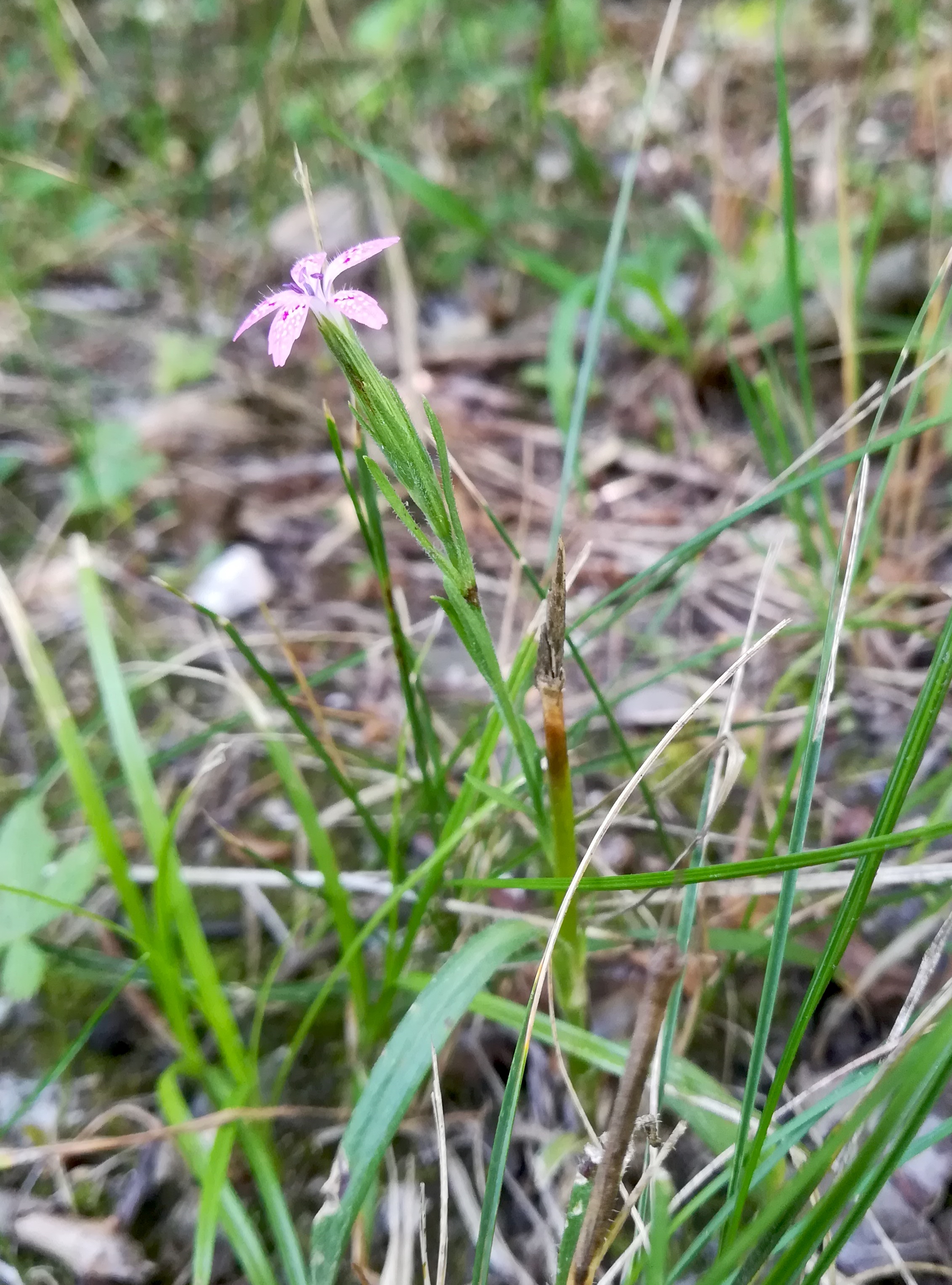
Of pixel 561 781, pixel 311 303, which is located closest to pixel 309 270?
pixel 311 303

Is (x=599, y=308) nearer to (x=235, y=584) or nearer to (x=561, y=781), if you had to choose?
(x=561, y=781)

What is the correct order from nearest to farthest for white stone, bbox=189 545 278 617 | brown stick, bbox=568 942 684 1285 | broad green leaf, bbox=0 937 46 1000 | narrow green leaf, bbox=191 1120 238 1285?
brown stick, bbox=568 942 684 1285 → narrow green leaf, bbox=191 1120 238 1285 → broad green leaf, bbox=0 937 46 1000 → white stone, bbox=189 545 278 617

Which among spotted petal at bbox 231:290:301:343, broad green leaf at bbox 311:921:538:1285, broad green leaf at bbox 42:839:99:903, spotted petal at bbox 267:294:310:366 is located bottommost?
broad green leaf at bbox 311:921:538:1285

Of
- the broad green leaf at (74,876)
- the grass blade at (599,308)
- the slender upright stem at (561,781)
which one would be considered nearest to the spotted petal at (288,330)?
the slender upright stem at (561,781)

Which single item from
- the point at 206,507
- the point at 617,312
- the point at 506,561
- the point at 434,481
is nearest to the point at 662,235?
the point at 617,312

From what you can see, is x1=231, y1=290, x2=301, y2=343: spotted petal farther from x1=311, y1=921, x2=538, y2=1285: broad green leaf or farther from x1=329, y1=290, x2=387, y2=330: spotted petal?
x1=311, y1=921, x2=538, y2=1285: broad green leaf

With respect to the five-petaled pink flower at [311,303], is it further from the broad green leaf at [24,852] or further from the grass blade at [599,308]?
the broad green leaf at [24,852]

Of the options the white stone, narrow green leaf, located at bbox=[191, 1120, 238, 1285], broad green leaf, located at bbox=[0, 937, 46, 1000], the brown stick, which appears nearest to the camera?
the brown stick

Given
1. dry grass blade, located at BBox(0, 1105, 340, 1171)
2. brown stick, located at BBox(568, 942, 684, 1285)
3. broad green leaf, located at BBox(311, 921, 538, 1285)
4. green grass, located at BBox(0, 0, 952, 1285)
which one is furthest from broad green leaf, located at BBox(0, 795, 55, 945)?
brown stick, located at BBox(568, 942, 684, 1285)
